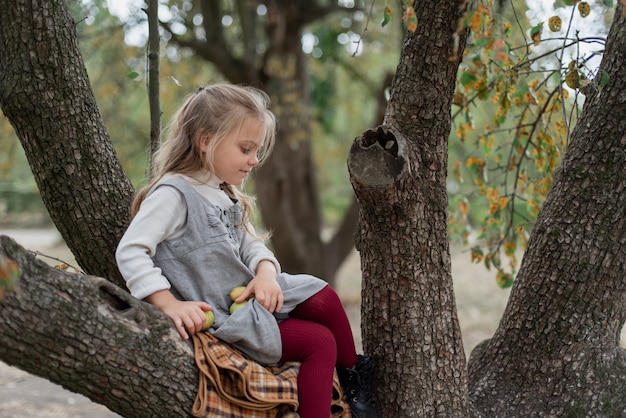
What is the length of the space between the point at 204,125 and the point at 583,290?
1.28m

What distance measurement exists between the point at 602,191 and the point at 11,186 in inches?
590

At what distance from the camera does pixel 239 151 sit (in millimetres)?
2146

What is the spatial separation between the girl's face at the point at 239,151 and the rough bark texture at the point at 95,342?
0.55m

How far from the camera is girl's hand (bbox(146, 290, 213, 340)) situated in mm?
1826

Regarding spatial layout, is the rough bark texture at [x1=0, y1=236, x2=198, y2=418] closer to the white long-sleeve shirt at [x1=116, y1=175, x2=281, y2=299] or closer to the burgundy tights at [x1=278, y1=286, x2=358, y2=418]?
the white long-sleeve shirt at [x1=116, y1=175, x2=281, y2=299]

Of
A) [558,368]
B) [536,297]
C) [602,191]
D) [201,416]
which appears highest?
[602,191]

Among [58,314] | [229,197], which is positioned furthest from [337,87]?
[58,314]

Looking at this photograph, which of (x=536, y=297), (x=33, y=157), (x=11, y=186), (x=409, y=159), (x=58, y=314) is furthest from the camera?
(x=11, y=186)

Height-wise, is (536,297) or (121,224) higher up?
(121,224)

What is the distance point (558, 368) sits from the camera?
220 cm

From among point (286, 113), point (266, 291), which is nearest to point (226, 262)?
point (266, 291)

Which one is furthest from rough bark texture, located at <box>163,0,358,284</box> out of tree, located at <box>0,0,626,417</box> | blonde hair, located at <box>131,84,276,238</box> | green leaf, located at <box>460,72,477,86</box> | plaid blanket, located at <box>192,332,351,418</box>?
plaid blanket, located at <box>192,332,351,418</box>

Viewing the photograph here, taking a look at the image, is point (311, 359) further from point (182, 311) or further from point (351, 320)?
point (351, 320)

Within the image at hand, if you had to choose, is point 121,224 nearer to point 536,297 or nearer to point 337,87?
point 536,297
